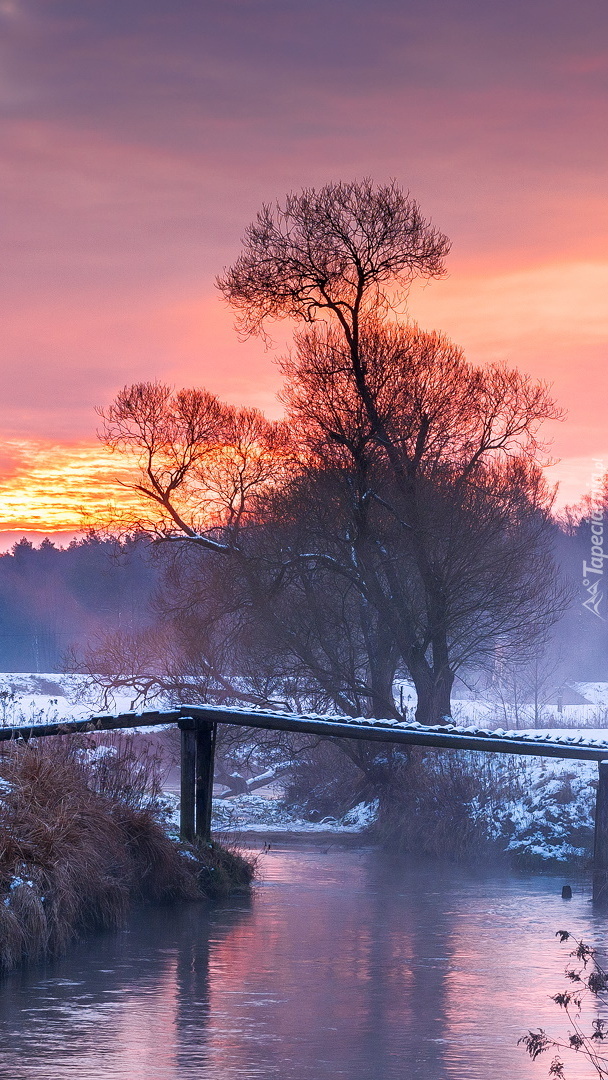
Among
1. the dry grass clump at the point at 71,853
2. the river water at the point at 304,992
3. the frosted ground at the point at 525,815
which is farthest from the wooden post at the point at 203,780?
the frosted ground at the point at 525,815

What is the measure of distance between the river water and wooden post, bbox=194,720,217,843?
3.25 feet

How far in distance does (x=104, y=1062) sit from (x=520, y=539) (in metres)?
18.9

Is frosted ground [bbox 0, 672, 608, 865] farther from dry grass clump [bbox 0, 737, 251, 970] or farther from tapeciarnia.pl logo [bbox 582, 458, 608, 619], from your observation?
tapeciarnia.pl logo [bbox 582, 458, 608, 619]

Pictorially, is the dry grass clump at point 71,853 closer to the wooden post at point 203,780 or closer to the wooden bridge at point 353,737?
the wooden post at point 203,780

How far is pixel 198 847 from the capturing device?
14406 mm

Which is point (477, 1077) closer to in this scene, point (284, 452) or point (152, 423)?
point (284, 452)

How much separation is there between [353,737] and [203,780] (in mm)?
1821

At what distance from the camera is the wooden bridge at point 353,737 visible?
1437cm

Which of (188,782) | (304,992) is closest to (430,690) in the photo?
(188,782)

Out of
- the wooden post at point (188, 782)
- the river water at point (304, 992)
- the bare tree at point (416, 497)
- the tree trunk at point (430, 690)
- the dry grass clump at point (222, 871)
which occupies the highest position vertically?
the bare tree at point (416, 497)

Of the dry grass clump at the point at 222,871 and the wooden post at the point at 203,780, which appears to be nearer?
the dry grass clump at the point at 222,871

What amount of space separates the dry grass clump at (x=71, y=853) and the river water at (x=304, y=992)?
26 cm

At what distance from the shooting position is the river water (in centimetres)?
748

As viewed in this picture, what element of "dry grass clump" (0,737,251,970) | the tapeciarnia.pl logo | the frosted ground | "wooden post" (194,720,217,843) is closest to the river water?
"dry grass clump" (0,737,251,970)
